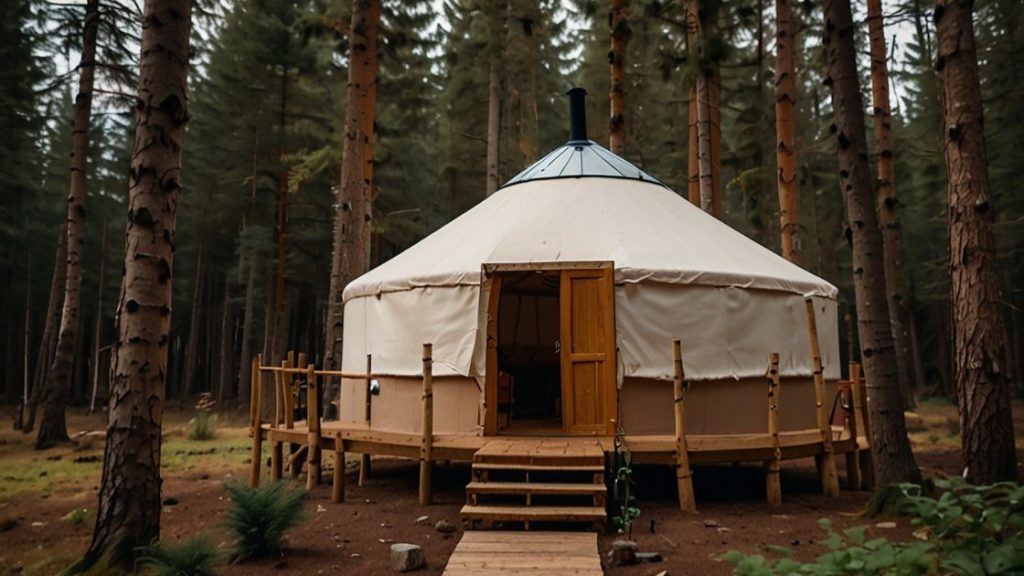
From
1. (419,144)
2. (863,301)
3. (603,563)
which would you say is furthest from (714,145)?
(419,144)

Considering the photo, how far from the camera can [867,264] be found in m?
4.93

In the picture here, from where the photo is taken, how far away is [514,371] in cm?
996

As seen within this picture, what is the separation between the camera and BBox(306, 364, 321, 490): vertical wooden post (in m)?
5.77

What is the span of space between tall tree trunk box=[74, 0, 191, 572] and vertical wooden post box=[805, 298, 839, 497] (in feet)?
16.2

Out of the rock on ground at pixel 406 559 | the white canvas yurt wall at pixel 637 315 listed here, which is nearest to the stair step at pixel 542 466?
the rock on ground at pixel 406 559

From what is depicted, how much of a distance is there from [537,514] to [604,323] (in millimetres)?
2108

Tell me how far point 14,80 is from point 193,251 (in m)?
7.33

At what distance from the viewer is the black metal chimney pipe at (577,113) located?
848 cm

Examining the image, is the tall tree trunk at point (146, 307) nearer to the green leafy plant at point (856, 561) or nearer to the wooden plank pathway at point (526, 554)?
the wooden plank pathway at point (526, 554)

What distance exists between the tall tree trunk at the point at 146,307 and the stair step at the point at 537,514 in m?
1.95

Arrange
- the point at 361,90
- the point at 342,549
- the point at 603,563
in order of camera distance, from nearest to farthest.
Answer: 1. the point at 603,563
2. the point at 342,549
3. the point at 361,90

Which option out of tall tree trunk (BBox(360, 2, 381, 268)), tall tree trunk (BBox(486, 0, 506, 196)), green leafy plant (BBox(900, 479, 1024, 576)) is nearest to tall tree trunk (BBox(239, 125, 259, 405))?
tall tree trunk (BBox(486, 0, 506, 196))

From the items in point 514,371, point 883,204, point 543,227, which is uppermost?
point 883,204

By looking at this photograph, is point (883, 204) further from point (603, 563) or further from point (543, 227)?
point (603, 563)
